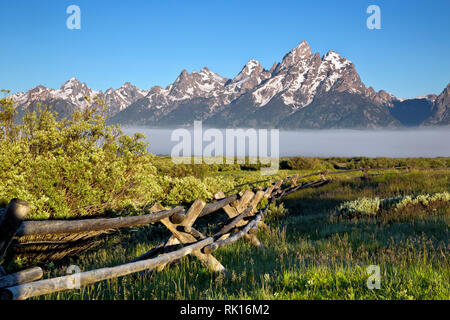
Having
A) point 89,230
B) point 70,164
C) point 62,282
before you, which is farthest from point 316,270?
point 70,164

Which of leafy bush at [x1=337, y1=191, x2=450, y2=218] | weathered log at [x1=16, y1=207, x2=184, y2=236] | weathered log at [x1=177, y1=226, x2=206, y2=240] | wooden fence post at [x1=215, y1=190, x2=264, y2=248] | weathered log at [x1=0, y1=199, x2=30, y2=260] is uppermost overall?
weathered log at [x1=0, y1=199, x2=30, y2=260]

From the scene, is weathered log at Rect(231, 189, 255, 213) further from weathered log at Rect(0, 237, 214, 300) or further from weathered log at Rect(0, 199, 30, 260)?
weathered log at Rect(0, 199, 30, 260)

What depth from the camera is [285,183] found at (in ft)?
69.9

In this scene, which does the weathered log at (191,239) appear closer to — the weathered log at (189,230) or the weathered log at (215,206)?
the weathered log at (189,230)

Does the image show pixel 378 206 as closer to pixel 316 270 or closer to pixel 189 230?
pixel 316 270

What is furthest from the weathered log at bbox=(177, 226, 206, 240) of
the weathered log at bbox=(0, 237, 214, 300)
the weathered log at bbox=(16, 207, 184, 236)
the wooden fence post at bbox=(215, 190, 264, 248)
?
the wooden fence post at bbox=(215, 190, 264, 248)

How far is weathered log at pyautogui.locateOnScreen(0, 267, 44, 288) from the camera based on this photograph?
2.37 m

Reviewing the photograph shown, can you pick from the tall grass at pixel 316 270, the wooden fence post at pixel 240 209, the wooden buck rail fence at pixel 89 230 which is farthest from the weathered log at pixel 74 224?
the wooden fence post at pixel 240 209

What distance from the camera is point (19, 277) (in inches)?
97.4

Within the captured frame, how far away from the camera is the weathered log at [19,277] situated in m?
2.37

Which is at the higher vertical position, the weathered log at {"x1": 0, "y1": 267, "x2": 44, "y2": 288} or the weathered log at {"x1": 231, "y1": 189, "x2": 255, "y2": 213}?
the weathered log at {"x1": 0, "y1": 267, "x2": 44, "y2": 288}
